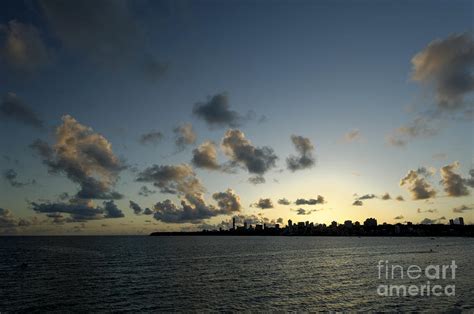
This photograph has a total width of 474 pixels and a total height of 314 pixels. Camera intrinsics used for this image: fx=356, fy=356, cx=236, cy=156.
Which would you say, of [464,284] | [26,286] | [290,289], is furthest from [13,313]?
[464,284]

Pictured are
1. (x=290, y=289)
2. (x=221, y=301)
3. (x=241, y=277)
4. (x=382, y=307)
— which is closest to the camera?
(x=382, y=307)

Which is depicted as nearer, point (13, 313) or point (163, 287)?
point (13, 313)

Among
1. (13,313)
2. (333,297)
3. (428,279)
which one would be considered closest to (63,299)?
(13,313)

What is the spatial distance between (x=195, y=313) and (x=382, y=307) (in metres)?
26.7

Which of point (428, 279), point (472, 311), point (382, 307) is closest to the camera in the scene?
point (472, 311)

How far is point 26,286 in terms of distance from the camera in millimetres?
70875

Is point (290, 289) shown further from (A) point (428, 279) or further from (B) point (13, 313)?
(B) point (13, 313)

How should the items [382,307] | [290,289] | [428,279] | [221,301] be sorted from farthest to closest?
[428,279], [290,289], [221,301], [382,307]

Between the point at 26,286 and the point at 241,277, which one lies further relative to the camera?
the point at 241,277

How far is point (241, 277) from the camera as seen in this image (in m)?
83.3

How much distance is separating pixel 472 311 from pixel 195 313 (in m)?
37.2

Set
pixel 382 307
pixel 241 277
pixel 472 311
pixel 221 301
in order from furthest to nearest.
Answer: pixel 241 277, pixel 221 301, pixel 382 307, pixel 472 311

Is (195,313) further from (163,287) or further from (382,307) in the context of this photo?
(382,307)

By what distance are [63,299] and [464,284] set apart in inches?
2871
